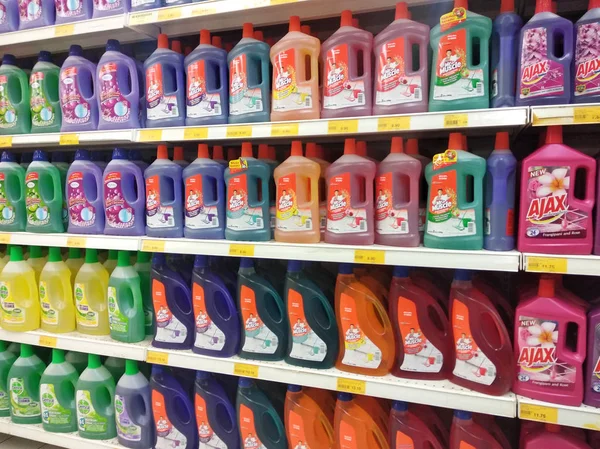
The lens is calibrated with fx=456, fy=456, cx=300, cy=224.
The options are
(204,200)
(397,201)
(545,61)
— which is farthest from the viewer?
(204,200)

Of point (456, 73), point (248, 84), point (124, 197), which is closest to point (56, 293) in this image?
point (124, 197)

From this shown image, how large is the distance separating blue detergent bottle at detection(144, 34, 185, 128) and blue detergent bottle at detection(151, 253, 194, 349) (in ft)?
2.02

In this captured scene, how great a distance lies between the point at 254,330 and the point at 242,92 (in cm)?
92

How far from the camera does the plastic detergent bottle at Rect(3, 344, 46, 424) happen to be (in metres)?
2.15

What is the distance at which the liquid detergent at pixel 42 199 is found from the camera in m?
2.06

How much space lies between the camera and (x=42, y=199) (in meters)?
2.07

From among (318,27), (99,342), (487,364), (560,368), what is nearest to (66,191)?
(99,342)

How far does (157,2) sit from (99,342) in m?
1.44

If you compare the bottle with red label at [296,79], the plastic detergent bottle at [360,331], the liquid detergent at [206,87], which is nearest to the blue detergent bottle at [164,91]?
the liquid detergent at [206,87]

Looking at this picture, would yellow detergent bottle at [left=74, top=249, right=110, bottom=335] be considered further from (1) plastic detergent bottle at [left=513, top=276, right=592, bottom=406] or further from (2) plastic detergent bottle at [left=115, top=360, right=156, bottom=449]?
(1) plastic detergent bottle at [left=513, top=276, right=592, bottom=406]

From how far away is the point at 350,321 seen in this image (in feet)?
5.40

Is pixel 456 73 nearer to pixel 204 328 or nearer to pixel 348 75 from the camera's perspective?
pixel 348 75

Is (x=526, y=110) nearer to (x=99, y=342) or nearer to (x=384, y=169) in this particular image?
(x=384, y=169)

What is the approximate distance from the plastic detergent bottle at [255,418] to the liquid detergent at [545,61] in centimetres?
141
